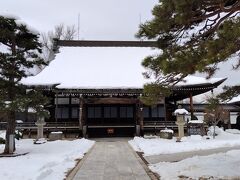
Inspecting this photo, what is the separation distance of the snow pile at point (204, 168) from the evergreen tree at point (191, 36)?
2.25 metres

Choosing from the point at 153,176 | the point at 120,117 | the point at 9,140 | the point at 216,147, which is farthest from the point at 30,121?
the point at 153,176

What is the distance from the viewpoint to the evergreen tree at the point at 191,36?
7.84 m

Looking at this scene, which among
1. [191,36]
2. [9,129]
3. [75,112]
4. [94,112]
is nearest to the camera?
[191,36]

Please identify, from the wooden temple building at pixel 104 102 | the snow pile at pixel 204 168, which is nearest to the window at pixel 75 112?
the wooden temple building at pixel 104 102

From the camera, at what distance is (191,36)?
10.0 m

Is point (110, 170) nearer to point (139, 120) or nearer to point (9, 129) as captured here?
point (9, 129)

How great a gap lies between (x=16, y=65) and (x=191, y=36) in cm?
1013

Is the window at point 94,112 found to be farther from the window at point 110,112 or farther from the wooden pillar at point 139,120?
the wooden pillar at point 139,120

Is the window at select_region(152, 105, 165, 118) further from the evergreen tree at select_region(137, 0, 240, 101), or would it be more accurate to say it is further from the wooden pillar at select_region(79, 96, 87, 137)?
the evergreen tree at select_region(137, 0, 240, 101)

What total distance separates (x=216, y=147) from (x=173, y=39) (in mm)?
10485

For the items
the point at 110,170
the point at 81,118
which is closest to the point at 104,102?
the point at 81,118

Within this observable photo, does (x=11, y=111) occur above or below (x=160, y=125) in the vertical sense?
above

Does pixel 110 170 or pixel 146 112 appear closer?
pixel 110 170

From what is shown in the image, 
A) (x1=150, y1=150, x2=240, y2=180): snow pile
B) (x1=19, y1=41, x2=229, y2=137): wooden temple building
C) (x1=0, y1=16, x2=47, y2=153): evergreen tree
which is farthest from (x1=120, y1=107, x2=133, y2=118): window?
(x1=150, y1=150, x2=240, y2=180): snow pile
